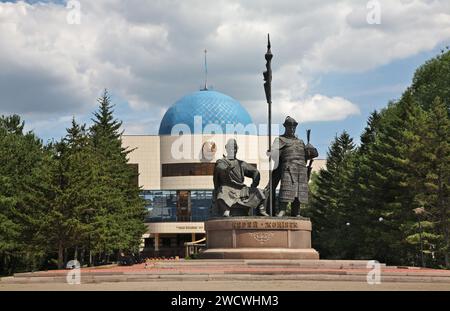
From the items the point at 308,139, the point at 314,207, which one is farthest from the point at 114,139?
the point at 308,139

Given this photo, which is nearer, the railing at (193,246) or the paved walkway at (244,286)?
the paved walkway at (244,286)

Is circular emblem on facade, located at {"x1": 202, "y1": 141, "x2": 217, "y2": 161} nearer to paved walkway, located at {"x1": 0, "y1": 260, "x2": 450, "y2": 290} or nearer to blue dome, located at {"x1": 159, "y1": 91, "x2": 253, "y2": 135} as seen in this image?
blue dome, located at {"x1": 159, "y1": 91, "x2": 253, "y2": 135}

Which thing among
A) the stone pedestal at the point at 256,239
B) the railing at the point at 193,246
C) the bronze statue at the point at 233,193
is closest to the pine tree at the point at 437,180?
the bronze statue at the point at 233,193

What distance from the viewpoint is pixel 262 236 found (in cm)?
2319

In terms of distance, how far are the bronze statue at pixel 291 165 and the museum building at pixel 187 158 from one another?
44274 millimetres

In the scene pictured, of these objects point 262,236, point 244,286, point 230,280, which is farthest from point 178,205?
point 244,286

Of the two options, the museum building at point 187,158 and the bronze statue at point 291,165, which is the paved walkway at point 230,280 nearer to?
the bronze statue at point 291,165

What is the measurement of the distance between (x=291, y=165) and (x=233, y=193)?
2497 millimetres

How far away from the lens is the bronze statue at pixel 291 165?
82.6ft

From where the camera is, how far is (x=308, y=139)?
85.6ft

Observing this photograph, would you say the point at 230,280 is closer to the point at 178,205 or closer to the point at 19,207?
the point at 19,207
